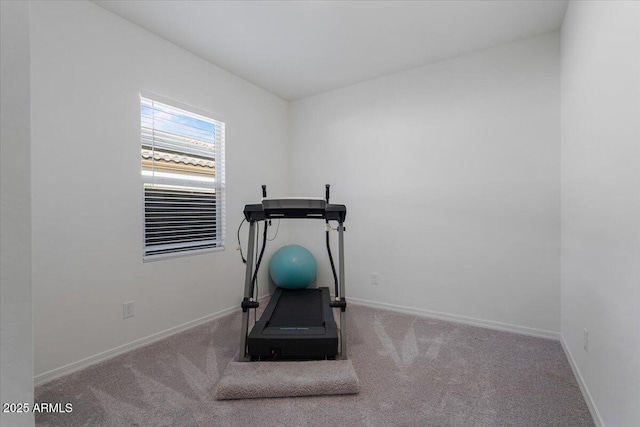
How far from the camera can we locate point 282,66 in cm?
309

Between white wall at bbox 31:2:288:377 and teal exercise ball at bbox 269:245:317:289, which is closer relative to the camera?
white wall at bbox 31:2:288:377

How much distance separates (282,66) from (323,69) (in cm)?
45

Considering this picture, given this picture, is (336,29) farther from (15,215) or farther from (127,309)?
(127,309)

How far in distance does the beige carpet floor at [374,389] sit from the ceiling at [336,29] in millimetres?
2652

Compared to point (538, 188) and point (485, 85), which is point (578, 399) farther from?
point (485, 85)

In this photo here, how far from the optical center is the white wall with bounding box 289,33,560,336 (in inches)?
99.3

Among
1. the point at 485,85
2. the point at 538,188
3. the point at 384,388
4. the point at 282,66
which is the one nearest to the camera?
the point at 384,388

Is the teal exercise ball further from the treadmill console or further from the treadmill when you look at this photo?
the treadmill console

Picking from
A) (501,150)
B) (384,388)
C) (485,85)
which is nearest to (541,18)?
(485,85)

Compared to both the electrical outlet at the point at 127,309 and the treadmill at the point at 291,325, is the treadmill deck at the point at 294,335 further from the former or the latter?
the electrical outlet at the point at 127,309

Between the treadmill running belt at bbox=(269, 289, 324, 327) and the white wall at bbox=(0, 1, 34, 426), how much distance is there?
1839 millimetres

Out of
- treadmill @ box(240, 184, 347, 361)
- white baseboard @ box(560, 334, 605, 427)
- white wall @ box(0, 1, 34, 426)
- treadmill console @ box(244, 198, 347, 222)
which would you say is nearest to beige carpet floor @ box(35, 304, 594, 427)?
white baseboard @ box(560, 334, 605, 427)

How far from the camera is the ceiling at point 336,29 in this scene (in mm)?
2186

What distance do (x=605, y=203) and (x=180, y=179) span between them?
3.09m
